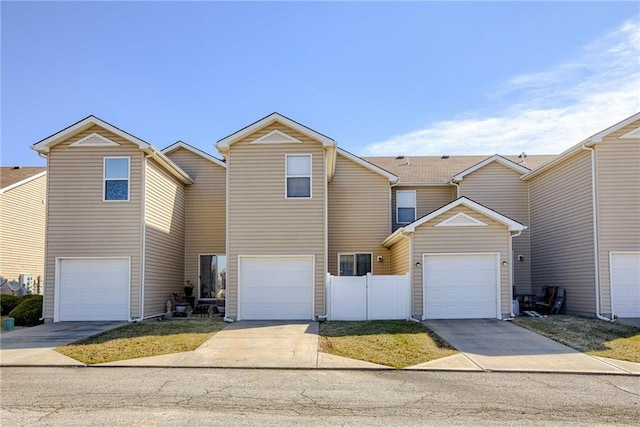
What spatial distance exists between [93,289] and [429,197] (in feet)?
44.9

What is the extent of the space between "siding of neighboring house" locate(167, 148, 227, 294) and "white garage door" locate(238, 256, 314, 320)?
4498 millimetres

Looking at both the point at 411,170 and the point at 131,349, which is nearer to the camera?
the point at 131,349

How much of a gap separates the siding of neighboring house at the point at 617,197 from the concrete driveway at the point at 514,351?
4075 mm

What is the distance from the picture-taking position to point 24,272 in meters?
24.2

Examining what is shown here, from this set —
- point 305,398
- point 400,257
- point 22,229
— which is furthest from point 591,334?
point 22,229

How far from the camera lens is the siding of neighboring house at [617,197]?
17.4 metres

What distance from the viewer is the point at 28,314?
1733 centimetres

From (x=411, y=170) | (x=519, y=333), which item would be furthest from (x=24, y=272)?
(x=519, y=333)

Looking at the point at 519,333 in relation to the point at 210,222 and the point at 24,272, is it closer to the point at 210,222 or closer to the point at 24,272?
the point at 210,222

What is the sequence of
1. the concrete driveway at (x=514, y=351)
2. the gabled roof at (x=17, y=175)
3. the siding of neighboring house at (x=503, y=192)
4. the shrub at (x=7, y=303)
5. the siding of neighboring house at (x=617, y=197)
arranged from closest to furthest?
the concrete driveway at (x=514, y=351), the siding of neighboring house at (x=617, y=197), the shrub at (x=7, y=303), the siding of neighboring house at (x=503, y=192), the gabled roof at (x=17, y=175)

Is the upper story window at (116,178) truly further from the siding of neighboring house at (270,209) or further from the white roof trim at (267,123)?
the siding of neighboring house at (270,209)

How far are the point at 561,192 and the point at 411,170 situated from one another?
698 cm

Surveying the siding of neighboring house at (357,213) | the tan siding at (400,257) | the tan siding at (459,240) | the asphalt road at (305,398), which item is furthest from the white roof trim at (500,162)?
the asphalt road at (305,398)

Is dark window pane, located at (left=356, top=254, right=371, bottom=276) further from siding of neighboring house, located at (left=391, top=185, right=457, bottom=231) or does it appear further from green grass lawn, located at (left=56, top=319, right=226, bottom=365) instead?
green grass lawn, located at (left=56, top=319, right=226, bottom=365)
